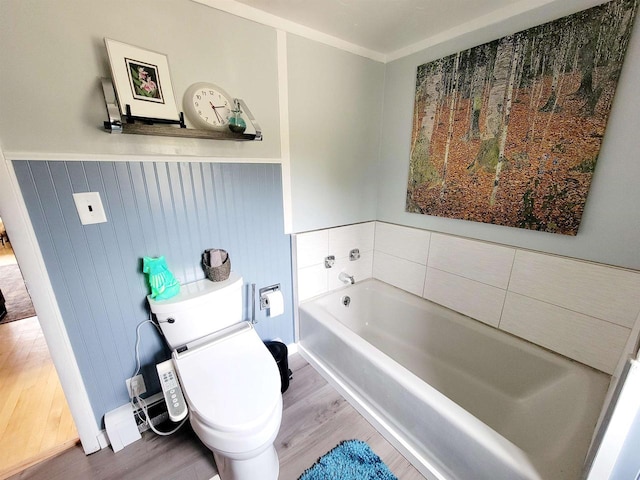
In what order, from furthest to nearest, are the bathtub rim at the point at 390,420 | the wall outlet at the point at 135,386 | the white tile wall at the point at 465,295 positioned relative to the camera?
the white tile wall at the point at 465,295, the wall outlet at the point at 135,386, the bathtub rim at the point at 390,420

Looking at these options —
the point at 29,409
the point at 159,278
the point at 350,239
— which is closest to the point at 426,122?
the point at 350,239

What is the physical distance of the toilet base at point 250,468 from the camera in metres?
1.05

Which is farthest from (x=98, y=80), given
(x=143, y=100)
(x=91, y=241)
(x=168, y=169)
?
(x=91, y=241)

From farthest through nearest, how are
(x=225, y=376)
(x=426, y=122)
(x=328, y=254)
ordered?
(x=328, y=254) → (x=426, y=122) → (x=225, y=376)

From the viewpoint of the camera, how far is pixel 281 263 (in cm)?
176

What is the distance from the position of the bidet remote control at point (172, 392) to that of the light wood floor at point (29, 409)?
66 centimetres

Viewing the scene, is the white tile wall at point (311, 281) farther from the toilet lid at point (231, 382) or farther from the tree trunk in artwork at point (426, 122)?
the tree trunk in artwork at point (426, 122)

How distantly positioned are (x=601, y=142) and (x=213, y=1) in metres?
1.84

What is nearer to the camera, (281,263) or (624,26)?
(624,26)

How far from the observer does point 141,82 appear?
108 centimetres

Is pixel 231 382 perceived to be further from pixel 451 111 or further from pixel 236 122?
pixel 451 111

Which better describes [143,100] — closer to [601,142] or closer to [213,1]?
[213,1]

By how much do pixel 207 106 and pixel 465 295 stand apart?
1.83 meters

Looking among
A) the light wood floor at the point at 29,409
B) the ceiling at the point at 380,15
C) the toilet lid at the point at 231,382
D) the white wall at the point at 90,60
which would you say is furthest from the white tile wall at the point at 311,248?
the light wood floor at the point at 29,409
